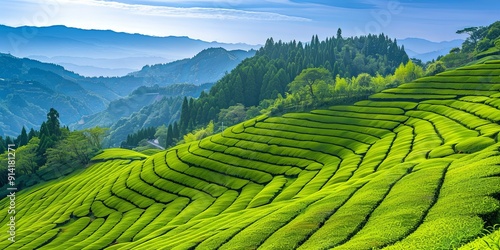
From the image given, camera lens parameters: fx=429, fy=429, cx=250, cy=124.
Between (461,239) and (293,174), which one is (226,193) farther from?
(461,239)

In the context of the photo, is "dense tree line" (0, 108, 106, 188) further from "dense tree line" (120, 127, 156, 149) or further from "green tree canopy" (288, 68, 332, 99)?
"green tree canopy" (288, 68, 332, 99)

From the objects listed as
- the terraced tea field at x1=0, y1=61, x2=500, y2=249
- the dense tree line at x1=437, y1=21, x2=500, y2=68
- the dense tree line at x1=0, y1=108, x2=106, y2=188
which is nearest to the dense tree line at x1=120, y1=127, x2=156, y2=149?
the dense tree line at x1=0, y1=108, x2=106, y2=188

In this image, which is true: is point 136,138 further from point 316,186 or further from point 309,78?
point 316,186

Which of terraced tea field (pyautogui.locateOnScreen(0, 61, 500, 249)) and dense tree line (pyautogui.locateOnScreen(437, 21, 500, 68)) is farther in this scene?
dense tree line (pyautogui.locateOnScreen(437, 21, 500, 68))

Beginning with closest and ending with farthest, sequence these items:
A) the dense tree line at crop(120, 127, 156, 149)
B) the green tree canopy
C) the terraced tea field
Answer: the terraced tea field → the green tree canopy → the dense tree line at crop(120, 127, 156, 149)

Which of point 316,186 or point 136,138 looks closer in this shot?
point 316,186

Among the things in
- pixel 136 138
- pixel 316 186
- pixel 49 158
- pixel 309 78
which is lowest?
pixel 136 138

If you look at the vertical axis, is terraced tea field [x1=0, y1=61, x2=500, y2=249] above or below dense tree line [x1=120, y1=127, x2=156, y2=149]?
above

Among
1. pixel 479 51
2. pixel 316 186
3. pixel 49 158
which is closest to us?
pixel 316 186

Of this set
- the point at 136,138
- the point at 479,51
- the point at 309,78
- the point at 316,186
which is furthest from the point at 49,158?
the point at 479,51
